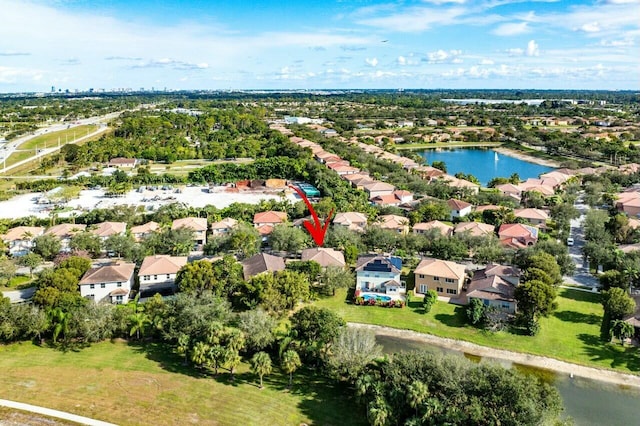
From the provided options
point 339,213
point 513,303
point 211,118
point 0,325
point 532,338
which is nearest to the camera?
point 0,325

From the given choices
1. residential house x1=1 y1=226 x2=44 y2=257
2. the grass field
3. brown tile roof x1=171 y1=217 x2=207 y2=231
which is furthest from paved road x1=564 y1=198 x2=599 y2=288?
the grass field

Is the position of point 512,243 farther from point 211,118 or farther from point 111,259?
point 211,118

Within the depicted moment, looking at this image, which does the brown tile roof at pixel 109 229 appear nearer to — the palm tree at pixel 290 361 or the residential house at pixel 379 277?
the residential house at pixel 379 277

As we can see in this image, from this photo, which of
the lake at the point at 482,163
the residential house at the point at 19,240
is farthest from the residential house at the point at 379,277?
the lake at the point at 482,163

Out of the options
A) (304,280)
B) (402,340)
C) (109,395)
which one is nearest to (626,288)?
(402,340)

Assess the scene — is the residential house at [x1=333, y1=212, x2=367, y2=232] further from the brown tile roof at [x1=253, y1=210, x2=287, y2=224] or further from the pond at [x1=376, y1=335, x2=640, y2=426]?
the pond at [x1=376, y1=335, x2=640, y2=426]
